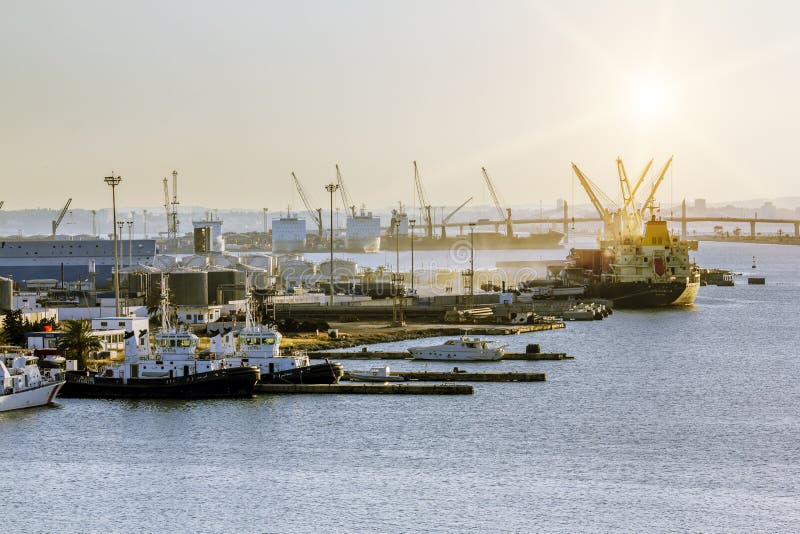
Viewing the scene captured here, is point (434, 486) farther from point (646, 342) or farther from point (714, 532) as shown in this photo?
point (646, 342)

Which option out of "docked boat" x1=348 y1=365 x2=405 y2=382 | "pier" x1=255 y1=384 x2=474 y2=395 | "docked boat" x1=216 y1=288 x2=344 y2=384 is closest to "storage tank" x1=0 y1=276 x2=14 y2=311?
"docked boat" x1=216 y1=288 x2=344 y2=384

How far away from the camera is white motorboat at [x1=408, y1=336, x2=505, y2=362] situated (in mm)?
63656

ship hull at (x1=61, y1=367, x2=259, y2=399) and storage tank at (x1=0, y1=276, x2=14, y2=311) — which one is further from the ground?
storage tank at (x1=0, y1=276, x2=14, y2=311)

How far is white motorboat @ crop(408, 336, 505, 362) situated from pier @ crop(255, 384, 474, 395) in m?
10.7

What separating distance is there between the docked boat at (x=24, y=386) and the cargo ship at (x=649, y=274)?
71.3 meters

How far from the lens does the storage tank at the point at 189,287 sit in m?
Result: 85.1

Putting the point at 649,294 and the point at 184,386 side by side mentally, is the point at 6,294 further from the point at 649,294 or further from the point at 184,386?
the point at 649,294

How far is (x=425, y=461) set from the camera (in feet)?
131

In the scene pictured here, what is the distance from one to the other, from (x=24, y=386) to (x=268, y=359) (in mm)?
9358

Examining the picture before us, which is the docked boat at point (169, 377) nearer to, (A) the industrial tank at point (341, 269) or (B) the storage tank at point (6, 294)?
(B) the storage tank at point (6, 294)

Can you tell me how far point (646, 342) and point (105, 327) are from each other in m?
32.7

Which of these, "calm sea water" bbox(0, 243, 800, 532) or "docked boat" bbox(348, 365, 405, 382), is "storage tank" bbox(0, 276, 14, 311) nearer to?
"calm sea water" bbox(0, 243, 800, 532)

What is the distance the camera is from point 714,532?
32.6 m

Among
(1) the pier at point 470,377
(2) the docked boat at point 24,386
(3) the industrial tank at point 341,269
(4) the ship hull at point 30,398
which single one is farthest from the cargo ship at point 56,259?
(4) the ship hull at point 30,398
